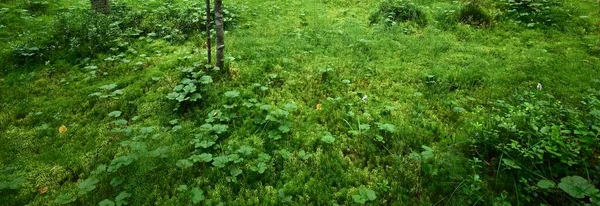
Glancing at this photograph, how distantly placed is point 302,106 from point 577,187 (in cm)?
333

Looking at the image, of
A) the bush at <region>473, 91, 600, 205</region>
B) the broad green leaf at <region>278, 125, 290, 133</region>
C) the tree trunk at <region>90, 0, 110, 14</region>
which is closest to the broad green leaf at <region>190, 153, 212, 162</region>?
the broad green leaf at <region>278, 125, 290, 133</region>

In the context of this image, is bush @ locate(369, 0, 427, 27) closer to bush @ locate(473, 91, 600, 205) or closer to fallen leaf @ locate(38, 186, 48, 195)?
bush @ locate(473, 91, 600, 205)

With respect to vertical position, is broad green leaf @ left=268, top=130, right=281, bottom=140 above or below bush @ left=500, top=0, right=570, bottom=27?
below

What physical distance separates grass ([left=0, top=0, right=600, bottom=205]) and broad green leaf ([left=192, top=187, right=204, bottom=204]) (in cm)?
9

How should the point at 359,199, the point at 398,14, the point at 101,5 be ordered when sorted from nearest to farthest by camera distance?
the point at 359,199, the point at 101,5, the point at 398,14

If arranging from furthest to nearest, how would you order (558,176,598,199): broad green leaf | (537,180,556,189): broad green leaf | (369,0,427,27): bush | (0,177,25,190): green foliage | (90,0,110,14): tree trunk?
(90,0,110,14): tree trunk
(369,0,427,27): bush
(0,177,25,190): green foliage
(537,180,556,189): broad green leaf
(558,176,598,199): broad green leaf

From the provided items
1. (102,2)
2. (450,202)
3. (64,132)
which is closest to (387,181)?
(450,202)

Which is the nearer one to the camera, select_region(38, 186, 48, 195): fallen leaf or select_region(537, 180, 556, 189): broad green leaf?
select_region(537, 180, 556, 189): broad green leaf

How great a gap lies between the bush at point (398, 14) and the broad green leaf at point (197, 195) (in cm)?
635

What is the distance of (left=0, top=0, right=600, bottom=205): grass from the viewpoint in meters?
3.52

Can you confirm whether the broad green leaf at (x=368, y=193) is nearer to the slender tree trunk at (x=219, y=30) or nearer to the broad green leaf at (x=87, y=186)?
the broad green leaf at (x=87, y=186)

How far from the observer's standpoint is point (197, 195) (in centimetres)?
329

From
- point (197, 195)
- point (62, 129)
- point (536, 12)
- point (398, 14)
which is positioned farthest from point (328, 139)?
point (536, 12)

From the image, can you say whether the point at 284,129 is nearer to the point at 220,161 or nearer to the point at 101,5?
the point at 220,161
